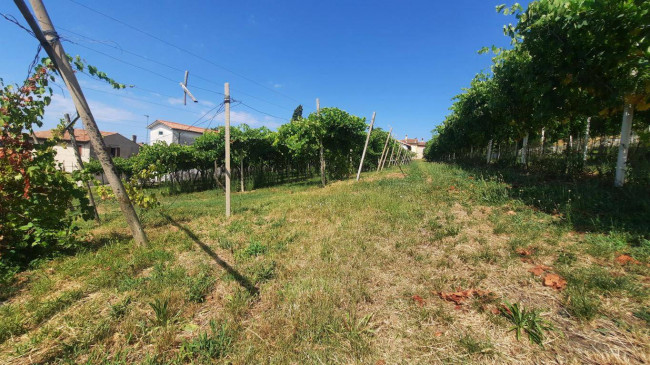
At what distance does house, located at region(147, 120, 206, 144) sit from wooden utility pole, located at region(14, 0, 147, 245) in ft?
129

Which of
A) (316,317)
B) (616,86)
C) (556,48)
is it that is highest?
(556,48)

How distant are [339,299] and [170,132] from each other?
4761 cm

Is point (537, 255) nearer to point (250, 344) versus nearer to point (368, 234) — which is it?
point (368, 234)

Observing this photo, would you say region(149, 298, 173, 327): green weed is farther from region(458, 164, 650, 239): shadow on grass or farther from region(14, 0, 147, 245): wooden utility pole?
region(458, 164, 650, 239): shadow on grass

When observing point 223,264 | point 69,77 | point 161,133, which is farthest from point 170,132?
point 223,264

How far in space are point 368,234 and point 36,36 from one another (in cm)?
626

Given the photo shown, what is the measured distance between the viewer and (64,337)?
232cm

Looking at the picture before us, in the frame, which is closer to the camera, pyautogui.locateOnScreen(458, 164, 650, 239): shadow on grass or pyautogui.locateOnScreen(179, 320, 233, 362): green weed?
pyautogui.locateOnScreen(179, 320, 233, 362): green weed

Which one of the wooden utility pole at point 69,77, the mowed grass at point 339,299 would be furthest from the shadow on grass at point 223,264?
the wooden utility pole at point 69,77

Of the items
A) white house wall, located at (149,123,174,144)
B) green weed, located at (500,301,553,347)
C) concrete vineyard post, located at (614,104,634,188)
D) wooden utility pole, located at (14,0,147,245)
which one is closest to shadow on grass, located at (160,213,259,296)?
wooden utility pole, located at (14,0,147,245)

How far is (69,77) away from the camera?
12.9ft

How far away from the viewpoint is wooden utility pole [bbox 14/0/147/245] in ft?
12.1

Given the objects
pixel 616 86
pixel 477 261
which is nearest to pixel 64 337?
pixel 477 261

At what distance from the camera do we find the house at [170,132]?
4044 centimetres
